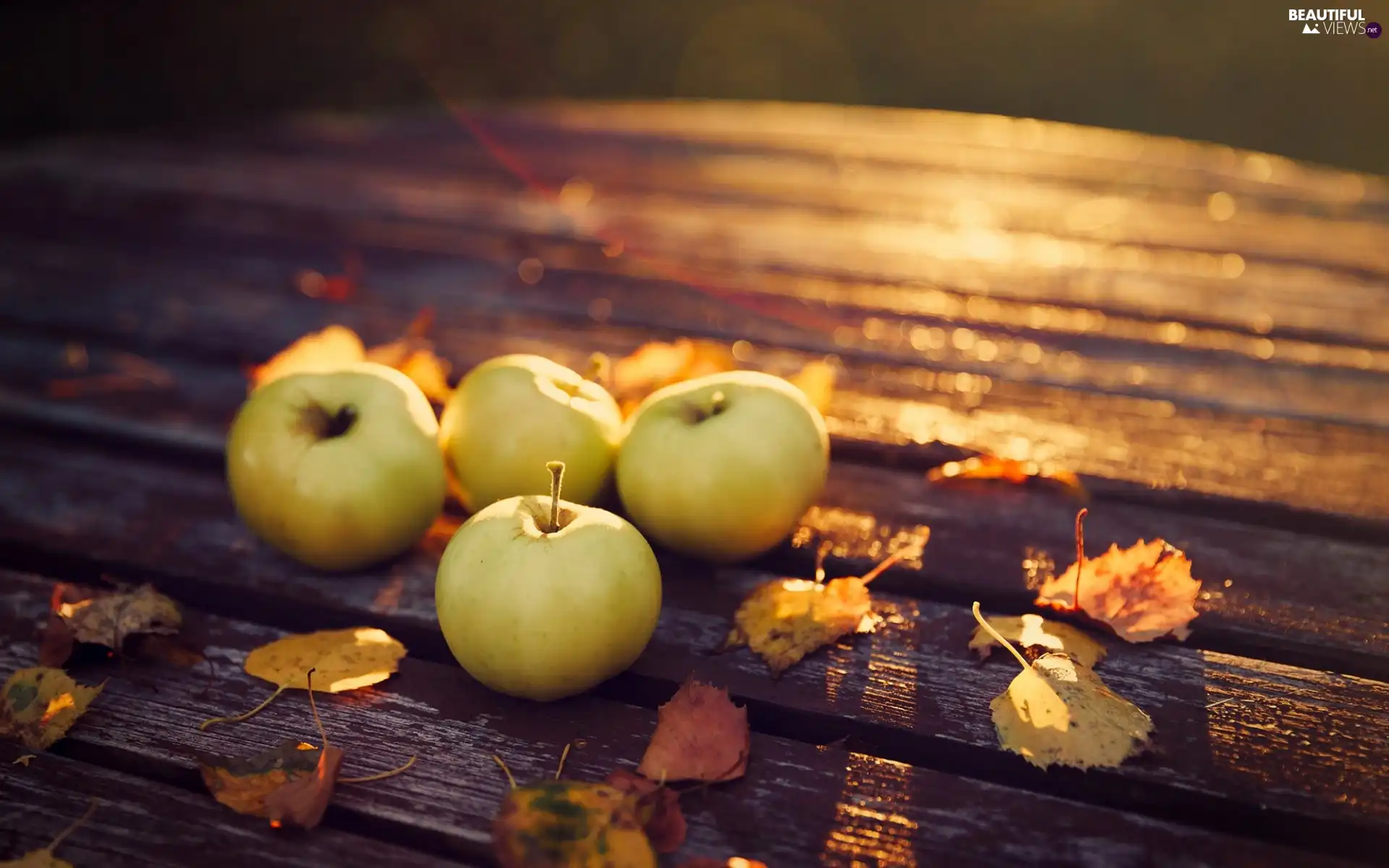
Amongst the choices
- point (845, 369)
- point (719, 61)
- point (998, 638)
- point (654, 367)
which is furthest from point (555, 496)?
point (719, 61)

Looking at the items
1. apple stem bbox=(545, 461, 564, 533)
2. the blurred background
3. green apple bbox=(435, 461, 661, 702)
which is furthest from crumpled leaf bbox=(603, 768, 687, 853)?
the blurred background

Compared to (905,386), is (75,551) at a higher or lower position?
lower

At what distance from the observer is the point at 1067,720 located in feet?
3.24

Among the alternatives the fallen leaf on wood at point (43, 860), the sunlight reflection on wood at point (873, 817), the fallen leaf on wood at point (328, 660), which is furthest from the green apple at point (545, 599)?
the fallen leaf on wood at point (43, 860)

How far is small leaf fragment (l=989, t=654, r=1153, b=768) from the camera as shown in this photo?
959mm

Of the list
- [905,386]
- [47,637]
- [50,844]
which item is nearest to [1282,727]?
[905,386]

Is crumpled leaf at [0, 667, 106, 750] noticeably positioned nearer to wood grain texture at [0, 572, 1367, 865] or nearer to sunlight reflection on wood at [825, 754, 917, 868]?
wood grain texture at [0, 572, 1367, 865]

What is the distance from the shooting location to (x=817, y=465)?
1235 millimetres

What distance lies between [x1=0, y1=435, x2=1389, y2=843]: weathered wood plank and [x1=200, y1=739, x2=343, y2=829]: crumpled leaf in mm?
192

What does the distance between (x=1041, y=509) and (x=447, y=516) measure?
813 millimetres

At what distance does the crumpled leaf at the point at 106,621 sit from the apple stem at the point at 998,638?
0.88 meters

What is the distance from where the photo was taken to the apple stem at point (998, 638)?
1042mm

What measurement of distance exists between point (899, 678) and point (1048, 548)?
356mm

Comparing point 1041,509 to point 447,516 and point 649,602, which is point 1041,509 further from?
point 447,516
